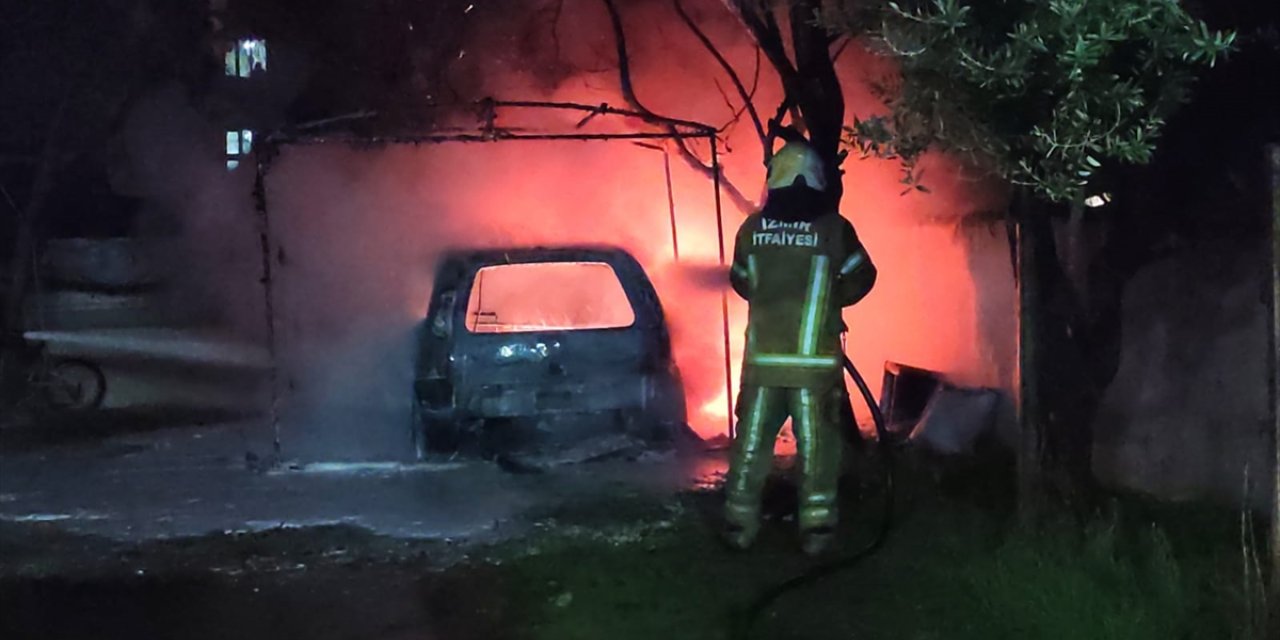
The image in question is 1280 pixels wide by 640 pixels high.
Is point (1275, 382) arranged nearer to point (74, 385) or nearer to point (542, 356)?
point (542, 356)

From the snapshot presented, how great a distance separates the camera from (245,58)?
1252cm

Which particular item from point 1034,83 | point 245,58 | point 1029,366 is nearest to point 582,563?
point 1029,366

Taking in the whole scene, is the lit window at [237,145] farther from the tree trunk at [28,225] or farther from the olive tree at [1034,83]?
the olive tree at [1034,83]

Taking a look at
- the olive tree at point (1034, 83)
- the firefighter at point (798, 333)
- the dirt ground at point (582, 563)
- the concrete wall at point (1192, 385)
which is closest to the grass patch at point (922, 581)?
the dirt ground at point (582, 563)

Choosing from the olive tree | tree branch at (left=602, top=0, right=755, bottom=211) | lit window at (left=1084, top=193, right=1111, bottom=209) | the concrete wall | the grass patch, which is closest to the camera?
the olive tree

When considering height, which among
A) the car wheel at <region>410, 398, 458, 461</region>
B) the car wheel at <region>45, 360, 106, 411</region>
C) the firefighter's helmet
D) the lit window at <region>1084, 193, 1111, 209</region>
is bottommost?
the car wheel at <region>410, 398, 458, 461</region>

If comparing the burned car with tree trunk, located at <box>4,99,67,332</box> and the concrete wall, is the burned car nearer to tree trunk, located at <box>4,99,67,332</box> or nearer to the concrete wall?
the concrete wall

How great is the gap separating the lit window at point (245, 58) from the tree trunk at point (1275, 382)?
9.78 meters

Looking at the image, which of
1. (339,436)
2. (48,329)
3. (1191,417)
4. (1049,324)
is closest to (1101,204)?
(1049,324)

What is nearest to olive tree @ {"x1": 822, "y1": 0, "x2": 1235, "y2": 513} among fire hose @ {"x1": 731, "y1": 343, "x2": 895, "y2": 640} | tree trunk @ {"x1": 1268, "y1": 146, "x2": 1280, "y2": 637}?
tree trunk @ {"x1": 1268, "y1": 146, "x2": 1280, "y2": 637}

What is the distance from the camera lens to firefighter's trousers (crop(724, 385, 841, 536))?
5.96m

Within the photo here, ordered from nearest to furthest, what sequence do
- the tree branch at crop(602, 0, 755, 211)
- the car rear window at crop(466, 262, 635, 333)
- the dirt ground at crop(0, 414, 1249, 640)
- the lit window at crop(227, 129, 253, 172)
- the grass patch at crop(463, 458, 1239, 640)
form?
A: 1. the grass patch at crop(463, 458, 1239, 640)
2. the dirt ground at crop(0, 414, 1249, 640)
3. the car rear window at crop(466, 262, 635, 333)
4. the tree branch at crop(602, 0, 755, 211)
5. the lit window at crop(227, 129, 253, 172)

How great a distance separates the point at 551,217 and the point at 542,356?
2695mm

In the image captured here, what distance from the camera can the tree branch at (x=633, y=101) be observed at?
10.4 meters
